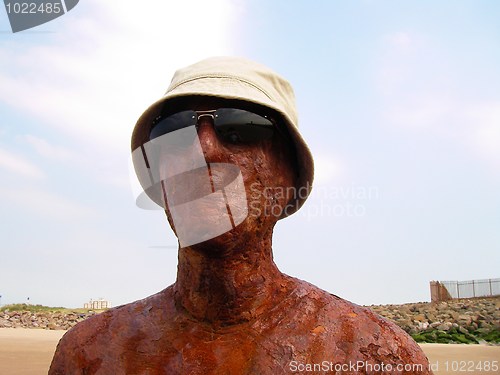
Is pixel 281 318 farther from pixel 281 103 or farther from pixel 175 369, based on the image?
pixel 281 103

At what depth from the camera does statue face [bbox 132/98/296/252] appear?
8.74 feet

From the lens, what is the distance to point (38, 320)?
27344 millimetres

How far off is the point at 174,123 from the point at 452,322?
19.8 m

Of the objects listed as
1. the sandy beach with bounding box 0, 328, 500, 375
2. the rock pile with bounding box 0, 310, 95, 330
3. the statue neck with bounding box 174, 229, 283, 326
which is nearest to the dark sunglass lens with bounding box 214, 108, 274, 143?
the statue neck with bounding box 174, 229, 283, 326

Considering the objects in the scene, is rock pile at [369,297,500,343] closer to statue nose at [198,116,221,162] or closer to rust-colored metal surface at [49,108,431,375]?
rust-colored metal surface at [49,108,431,375]

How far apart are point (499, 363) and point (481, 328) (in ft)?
19.4

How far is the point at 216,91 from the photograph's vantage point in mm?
2711

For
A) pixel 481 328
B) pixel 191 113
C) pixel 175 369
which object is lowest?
pixel 481 328

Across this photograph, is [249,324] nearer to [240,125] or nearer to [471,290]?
[240,125]

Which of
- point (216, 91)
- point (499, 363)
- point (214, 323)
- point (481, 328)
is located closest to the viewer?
point (216, 91)

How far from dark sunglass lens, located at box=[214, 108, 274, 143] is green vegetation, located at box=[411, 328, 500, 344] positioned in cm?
1740

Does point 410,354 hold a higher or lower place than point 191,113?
lower

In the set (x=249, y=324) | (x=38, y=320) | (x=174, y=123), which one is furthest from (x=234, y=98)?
(x=38, y=320)

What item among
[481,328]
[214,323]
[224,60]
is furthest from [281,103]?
[481,328]
